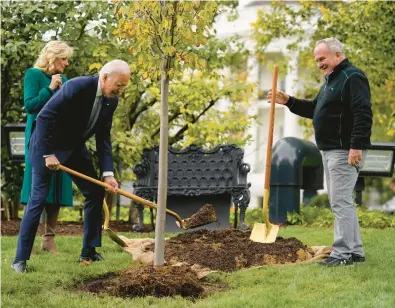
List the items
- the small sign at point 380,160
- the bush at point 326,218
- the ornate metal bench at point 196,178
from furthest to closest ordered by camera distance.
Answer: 1. the small sign at point 380,160
2. the bush at point 326,218
3. the ornate metal bench at point 196,178

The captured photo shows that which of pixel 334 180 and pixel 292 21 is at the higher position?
pixel 292 21

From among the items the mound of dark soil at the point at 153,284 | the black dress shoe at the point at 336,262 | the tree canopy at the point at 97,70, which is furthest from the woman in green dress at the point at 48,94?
the black dress shoe at the point at 336,262

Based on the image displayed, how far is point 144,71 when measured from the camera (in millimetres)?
5859

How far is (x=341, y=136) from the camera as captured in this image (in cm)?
629

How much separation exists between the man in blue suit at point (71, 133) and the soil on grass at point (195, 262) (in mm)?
760

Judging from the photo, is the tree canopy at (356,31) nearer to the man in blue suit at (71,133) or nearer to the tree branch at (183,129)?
the tree branch at (183,129)

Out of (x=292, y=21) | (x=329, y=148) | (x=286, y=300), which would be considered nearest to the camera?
(x=286, y=300)

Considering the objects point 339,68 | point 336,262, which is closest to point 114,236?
point 336,262

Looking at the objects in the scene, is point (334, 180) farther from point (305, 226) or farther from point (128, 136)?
point (128, 136)

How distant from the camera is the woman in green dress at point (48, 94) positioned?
6801mm

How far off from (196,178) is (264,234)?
248cm

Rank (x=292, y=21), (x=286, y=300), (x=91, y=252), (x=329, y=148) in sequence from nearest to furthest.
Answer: (x=286, y=300)
(x=329, y=148)
(x=91, y=252)
(x=292, y=21)

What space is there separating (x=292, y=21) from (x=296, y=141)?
4932 millimetres

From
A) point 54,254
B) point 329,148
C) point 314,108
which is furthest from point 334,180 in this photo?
point 54,254
